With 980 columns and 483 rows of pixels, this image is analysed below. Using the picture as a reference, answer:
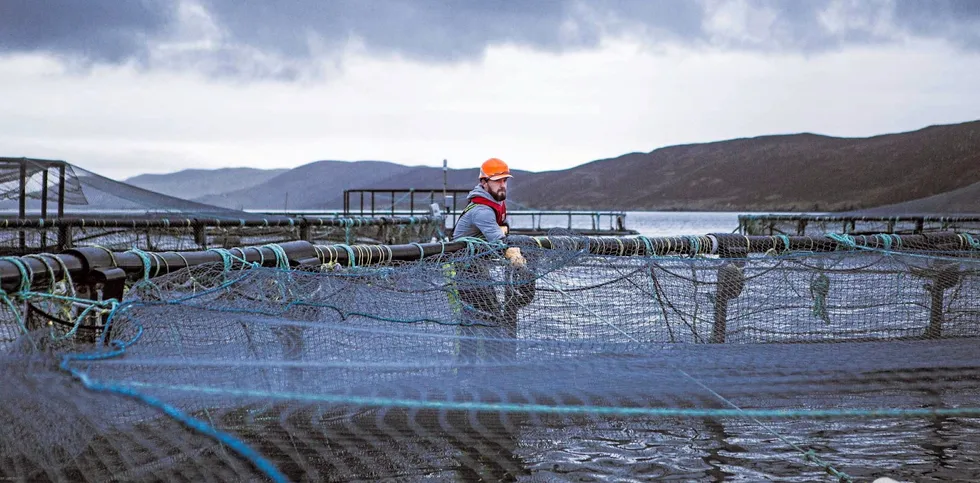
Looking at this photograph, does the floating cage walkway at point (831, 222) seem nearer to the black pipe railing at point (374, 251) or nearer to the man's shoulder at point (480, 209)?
the black pipe railing at point (374, 251)

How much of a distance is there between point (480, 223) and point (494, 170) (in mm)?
459

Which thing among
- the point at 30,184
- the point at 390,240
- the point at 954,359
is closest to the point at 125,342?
the point at 954,359

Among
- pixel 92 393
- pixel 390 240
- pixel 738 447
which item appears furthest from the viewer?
pixel 390 240

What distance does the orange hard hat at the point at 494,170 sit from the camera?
6.71 metres

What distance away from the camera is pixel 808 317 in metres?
6.38

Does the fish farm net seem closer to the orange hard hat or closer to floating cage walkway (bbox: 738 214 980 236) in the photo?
the orange hard hat

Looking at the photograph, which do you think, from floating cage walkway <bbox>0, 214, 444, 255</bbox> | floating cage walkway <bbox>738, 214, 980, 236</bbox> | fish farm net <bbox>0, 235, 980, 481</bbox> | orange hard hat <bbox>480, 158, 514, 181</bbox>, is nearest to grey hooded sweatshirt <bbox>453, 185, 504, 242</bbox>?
orange hard hat <bbox>480, 158, 514, 181</bbox>

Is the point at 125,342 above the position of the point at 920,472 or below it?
above

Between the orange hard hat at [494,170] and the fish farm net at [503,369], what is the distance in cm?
59

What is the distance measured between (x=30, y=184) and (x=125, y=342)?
14.6 metres

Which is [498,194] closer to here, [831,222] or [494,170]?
[494,170]

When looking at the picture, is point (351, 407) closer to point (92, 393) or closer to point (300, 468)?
point (300, 468)

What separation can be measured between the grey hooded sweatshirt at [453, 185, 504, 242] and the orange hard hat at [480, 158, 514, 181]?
0.12m

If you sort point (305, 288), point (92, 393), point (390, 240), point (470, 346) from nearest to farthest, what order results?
point (92, 393) < point (470, 346) < point (305, 288) < point (390, 240)
